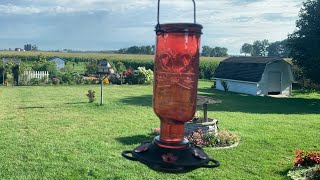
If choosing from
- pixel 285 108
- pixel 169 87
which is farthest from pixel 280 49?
pixel 169 87

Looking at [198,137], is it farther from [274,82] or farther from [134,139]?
[274,82]

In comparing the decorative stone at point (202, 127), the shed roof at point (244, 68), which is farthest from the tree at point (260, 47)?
the decorative stone at point (202, 127)

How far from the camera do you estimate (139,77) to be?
39188mm

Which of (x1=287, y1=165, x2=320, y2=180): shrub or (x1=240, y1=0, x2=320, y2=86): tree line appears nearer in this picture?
(x1=287, y1=165, x2=320, y2=180): shrub

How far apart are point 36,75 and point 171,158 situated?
37.1 metres

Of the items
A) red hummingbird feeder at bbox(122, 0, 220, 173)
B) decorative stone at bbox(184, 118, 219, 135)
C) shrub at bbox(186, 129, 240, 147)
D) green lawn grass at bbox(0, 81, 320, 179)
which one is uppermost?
red hummingbird feeder at bbox(122, 0, 220, 173)

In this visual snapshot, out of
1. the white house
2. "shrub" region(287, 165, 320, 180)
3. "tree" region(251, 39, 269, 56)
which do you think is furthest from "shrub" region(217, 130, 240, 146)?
"tree" region(251, 39, 269, 56)

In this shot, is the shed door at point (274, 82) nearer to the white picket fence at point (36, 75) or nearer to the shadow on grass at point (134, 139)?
the shadow on grass at point (134, 139)

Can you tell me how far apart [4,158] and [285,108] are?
1785cm

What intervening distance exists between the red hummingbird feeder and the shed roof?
29.2 meters

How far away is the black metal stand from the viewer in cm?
227

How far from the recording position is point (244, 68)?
3297 cm

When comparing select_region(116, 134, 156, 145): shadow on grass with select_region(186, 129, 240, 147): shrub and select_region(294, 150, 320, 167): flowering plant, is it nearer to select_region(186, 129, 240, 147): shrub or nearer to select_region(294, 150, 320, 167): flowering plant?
select_region(186, 129, 240, 147): shrub

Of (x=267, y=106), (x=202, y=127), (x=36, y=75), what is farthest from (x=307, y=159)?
(x=36, y=75)
